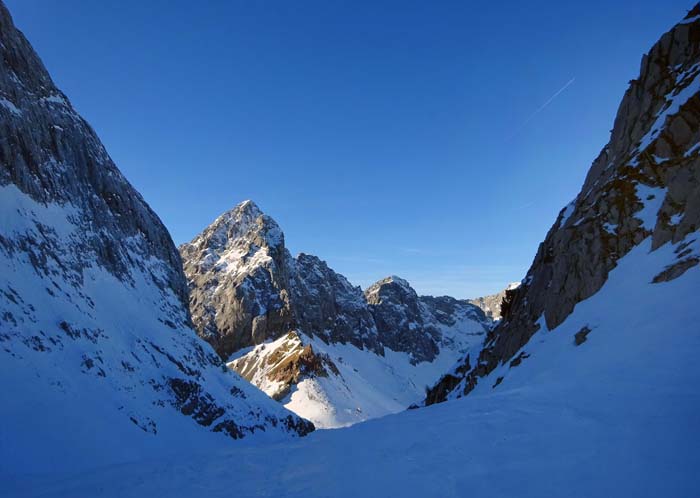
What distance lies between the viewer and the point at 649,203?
28250 mm

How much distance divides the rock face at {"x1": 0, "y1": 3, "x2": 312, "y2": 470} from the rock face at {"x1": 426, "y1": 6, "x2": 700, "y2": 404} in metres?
33.4

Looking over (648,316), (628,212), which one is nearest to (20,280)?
(648,316)

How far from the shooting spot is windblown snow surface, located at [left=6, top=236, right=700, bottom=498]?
870cm

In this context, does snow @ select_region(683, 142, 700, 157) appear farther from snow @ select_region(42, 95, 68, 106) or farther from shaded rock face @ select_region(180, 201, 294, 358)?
shaded rock face @ select_region(180, 201, 294, 358)

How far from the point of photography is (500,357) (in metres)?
37.8

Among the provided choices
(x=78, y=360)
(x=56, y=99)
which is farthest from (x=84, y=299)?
(x=56, y=99)

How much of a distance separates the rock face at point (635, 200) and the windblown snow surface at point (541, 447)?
20.8ft

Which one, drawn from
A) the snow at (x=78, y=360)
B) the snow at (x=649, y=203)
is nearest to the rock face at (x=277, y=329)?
the snow at (x=78, y=360)

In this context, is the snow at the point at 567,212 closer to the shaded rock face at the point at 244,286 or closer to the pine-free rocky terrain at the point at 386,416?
the pine-free rocky terrain at the point at 386,416

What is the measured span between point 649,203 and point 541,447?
25.3 m

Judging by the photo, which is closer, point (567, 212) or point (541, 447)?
point (541, 447)

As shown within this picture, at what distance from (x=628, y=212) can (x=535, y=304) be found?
1078 cm

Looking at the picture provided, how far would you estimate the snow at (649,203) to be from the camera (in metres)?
27.1

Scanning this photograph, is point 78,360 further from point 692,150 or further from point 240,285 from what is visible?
point 240,285
